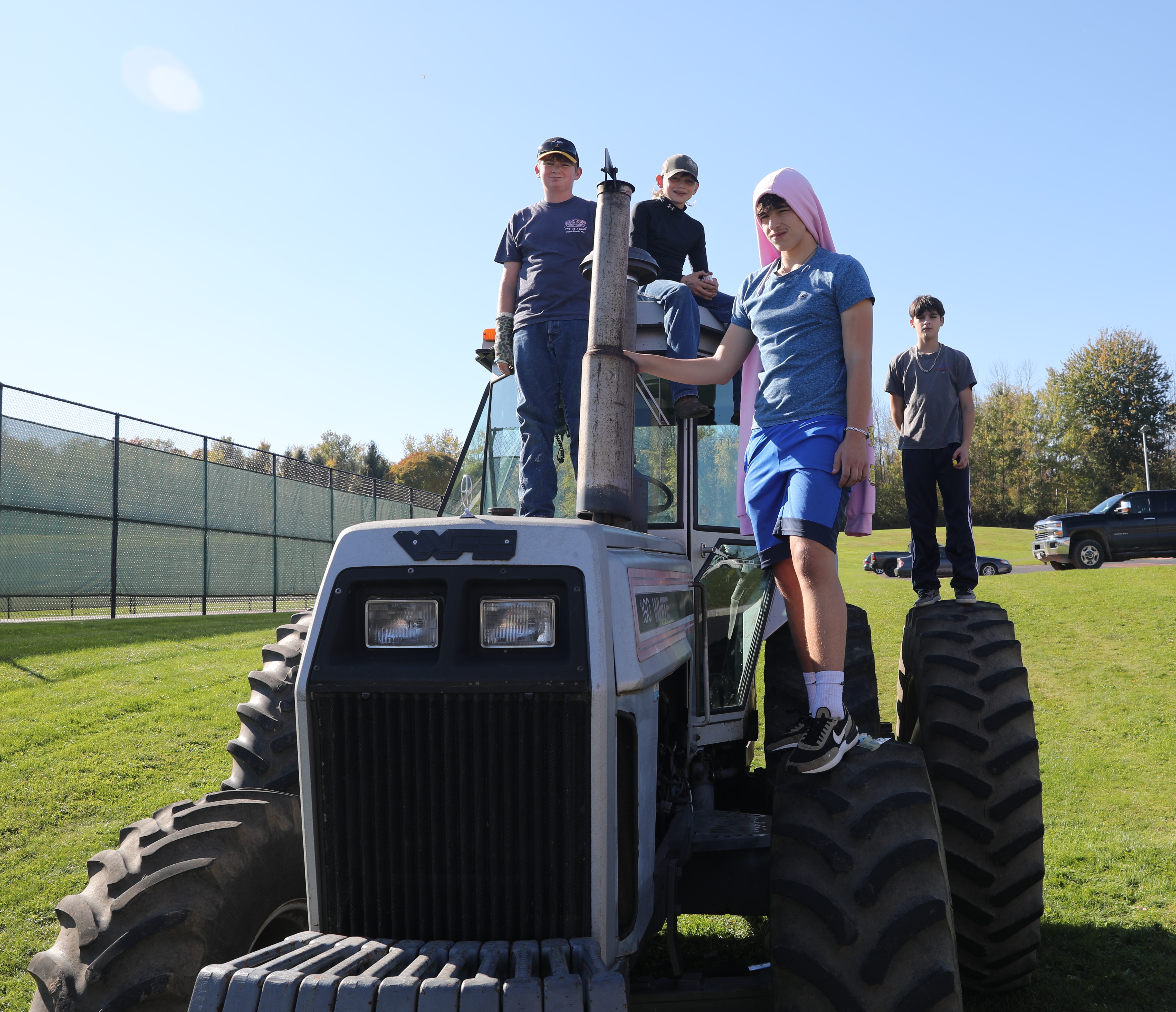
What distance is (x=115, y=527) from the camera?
15234 millimetres

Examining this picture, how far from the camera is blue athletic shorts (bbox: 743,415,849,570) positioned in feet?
8.61

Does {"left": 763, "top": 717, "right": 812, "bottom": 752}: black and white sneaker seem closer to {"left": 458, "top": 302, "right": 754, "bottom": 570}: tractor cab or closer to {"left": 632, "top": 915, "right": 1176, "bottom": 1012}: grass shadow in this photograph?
{"left": 632, "top": 915, "right": 1176, "bottom": 1012}: grass shadow

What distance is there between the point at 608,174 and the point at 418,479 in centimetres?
6607

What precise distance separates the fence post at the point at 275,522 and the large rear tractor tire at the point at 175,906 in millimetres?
18420

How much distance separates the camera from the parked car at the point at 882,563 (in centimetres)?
2619

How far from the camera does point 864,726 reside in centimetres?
373

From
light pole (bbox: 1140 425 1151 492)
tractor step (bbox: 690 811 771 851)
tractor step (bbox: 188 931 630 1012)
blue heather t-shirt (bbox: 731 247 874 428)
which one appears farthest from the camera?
light pole (bbox: 1140 425 1151 492)

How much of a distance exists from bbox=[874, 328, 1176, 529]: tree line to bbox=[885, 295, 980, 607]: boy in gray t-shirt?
51.6m

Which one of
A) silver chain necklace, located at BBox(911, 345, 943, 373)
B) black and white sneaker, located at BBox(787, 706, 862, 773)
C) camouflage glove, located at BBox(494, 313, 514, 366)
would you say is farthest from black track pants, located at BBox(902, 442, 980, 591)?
black and white sneaker, located at BBox(787, 706, 862, 773)

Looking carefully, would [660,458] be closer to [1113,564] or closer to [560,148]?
[560,148]

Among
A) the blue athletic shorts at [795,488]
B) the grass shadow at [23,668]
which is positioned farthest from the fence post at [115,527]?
the blue athletic shorts at [795,488]

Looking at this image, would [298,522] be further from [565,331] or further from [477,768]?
[477,768]

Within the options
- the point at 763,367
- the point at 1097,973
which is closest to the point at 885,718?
the point at 1097,973

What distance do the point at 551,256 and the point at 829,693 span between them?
248 cm
